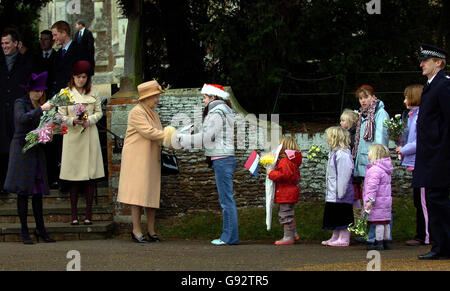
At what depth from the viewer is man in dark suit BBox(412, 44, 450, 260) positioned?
27.2ft

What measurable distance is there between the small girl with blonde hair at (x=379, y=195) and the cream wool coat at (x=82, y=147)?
3659mm

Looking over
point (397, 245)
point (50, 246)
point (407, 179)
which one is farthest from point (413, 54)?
point (50, 246)

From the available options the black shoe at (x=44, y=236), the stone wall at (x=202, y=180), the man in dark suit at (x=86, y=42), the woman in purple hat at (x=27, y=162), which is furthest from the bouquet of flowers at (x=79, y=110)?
the stone wall at (x=202, y=180)

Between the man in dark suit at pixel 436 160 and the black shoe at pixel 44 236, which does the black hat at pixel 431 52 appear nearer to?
the man in dark suit at pixel 436 160

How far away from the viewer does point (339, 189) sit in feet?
32.6

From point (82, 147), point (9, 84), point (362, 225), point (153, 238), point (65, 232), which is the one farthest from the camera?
point (9, 84)

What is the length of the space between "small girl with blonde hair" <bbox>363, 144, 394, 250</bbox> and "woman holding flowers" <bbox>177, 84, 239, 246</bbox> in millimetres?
1625

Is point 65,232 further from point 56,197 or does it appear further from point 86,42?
point 86,42

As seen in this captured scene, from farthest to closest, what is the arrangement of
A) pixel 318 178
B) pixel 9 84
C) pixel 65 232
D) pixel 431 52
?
pixel 318 178
pixel 9 84
pixel 65 232
pixel 431 52

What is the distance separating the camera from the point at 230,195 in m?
10.3

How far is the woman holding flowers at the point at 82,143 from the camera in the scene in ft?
36.5

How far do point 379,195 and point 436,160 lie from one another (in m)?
1.40

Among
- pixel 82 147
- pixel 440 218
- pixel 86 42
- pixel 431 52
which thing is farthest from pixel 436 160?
pixel 86 42

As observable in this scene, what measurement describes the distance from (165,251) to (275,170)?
175 centimetres
